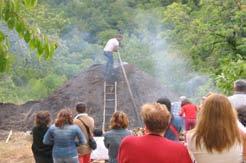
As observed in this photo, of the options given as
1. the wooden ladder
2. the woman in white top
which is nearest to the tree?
the woman in white top

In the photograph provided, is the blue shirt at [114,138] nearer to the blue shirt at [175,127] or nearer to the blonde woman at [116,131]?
the blonde woman at [116,131]

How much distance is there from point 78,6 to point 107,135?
43.2 meters

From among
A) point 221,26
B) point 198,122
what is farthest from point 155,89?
point 198,122

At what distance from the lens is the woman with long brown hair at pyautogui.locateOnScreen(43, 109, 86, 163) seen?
6.77m

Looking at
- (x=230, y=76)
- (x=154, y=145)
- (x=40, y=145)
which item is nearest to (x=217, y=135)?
(x=154, y=145)

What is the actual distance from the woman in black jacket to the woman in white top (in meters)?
3.19

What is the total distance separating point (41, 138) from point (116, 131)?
3.70 ft

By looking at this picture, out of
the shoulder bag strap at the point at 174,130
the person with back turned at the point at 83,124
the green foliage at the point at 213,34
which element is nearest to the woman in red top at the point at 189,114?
the person with back turned at the point at 83,124

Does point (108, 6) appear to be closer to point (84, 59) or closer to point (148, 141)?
point (84, 59)

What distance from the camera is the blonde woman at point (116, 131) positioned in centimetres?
639

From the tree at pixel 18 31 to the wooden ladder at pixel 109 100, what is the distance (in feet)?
54.3

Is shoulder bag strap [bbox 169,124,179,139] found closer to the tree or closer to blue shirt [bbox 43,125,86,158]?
Result: blue shirt [bbox 43,125,86,158]

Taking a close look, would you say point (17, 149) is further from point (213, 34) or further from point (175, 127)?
point (175, 127)

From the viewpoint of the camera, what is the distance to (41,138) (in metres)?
6.94
